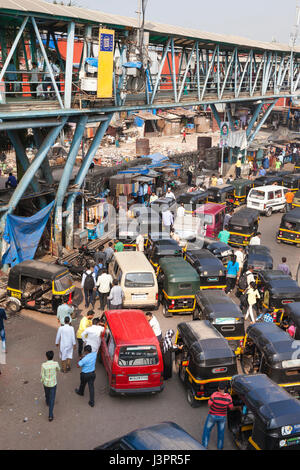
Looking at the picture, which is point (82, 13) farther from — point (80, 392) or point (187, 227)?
point (80, 392)

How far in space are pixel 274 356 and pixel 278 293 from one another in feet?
14.0

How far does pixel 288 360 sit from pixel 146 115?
42.7m

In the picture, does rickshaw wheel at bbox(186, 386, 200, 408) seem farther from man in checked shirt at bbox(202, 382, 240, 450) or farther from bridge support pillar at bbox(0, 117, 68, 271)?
bridge support pillar at bbox(0, 117, 68, 271)

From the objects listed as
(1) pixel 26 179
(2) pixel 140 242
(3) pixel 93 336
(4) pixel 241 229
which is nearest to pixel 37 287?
(1) pixel 26 179

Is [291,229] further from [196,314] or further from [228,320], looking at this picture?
[228,320]

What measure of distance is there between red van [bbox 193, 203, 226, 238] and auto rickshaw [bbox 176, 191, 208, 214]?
1.21 metres

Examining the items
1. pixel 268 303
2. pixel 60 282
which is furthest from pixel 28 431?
pixel 268 303

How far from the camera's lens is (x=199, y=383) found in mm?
10406

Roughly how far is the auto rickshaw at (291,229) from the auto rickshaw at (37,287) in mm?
12651

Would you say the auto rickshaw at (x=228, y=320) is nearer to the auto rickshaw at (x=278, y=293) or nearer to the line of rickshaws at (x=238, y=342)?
the line of rickshaws at (x=238, y=342)

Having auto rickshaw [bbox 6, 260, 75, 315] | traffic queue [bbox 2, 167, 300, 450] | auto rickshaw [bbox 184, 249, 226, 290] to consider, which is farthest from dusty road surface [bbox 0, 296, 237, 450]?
auto rickshaw [bbox 184, 249, 226, 290]

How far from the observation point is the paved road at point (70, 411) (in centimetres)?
952

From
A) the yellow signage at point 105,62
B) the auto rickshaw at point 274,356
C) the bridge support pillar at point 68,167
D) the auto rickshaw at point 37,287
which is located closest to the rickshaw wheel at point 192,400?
the auto rickshaw at point 274,356

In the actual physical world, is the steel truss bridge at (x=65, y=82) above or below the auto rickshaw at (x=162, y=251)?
above
